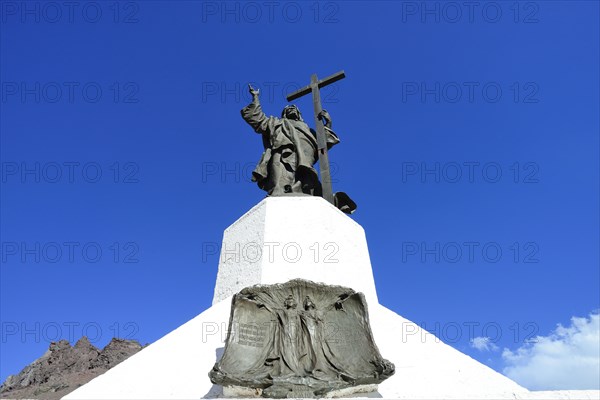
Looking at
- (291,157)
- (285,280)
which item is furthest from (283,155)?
(285,280)

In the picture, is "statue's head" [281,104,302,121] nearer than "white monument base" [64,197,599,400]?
No

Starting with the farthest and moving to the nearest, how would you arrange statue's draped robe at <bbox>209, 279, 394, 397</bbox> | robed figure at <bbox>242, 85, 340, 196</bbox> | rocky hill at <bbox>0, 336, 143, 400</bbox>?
rocky hill at <bbox>0, 336, 143, 400</bbox>
robed figure at <bbox>242, 85, 340, 196</bbox>
statue's draped robe at <bbox>209, 279, 394, 397</bbox>

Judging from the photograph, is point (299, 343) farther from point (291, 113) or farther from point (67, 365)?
point (67, 365)

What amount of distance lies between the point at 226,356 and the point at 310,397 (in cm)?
96

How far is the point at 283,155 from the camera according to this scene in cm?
855

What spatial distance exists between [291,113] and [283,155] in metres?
1.20

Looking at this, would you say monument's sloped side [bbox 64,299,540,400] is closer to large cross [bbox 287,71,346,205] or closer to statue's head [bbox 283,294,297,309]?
statue's head [bbox 283,294,297,309]

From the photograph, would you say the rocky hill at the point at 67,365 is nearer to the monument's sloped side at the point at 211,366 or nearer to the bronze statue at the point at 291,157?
the monument's sloped side at the point at 211,366

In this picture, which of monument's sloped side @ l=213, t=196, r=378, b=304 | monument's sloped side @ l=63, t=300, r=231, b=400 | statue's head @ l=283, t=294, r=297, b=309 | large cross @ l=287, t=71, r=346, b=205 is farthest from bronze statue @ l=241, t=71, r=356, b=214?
statue's head @ l=283, t=294, r=297, b=309

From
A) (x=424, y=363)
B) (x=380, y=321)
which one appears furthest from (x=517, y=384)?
(x=380, y=321)

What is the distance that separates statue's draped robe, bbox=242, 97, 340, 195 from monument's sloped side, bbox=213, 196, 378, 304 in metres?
0.67

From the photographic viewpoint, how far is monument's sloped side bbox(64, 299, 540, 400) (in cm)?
495

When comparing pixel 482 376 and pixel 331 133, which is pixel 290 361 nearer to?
→ pixel 482 376

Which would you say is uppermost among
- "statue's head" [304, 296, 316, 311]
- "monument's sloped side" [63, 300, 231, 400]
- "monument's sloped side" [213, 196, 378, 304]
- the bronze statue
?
the bronze statue
